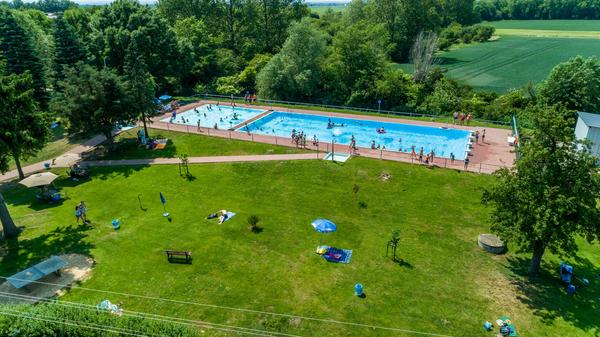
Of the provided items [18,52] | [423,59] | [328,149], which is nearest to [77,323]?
[328,149]

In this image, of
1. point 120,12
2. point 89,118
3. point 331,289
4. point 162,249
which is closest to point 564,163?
point 331,289

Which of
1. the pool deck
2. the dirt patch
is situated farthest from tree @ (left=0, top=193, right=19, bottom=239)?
the pool deck

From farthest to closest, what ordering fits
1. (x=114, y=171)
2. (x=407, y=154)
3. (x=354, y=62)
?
(x=354, y=62)
(x=407, y=154)
(x=114, y=171)

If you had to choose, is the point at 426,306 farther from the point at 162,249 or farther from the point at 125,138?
the point at 125,138

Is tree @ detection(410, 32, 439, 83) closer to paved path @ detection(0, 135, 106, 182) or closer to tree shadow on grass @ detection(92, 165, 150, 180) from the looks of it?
tree shadow on grass @ detection(92, 165, 150, 180)

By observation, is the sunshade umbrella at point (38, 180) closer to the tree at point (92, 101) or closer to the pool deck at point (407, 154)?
the tree at point (92, 101)

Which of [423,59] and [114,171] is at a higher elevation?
[423,59]

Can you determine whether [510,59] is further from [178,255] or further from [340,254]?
[178,255]
